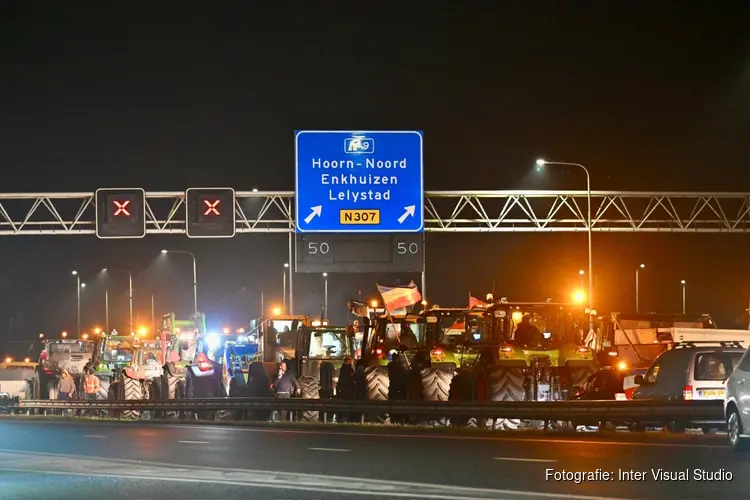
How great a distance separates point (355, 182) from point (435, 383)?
8.41 metres

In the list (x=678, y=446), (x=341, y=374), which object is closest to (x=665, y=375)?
(x=678, y=446)

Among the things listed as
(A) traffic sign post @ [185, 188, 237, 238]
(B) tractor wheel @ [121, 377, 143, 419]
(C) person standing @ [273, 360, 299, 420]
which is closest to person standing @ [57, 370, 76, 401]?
(B) tractor wheel @ [121, 377, 143, 419]

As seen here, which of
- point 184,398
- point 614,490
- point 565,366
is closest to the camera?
point 614,490

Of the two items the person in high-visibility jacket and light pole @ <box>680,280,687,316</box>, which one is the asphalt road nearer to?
the person in high-visibility jacket

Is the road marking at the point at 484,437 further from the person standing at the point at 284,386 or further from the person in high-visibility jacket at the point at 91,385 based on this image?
the person in high-visibility jacket at the point at 91,385

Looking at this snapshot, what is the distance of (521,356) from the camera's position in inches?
957

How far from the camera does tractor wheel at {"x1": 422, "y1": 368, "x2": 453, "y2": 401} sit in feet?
82.8

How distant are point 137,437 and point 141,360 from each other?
19186 millimetres

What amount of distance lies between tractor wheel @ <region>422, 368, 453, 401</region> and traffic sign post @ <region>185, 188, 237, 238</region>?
13151mm

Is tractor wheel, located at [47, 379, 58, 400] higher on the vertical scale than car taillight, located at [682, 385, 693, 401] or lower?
lower

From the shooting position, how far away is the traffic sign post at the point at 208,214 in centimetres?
3681

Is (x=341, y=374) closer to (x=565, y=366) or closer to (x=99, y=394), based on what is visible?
(x=565, y=366)

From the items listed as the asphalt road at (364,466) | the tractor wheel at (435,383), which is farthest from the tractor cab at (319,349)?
the asphalt road at (364,466)

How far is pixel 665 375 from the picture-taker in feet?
68.8
